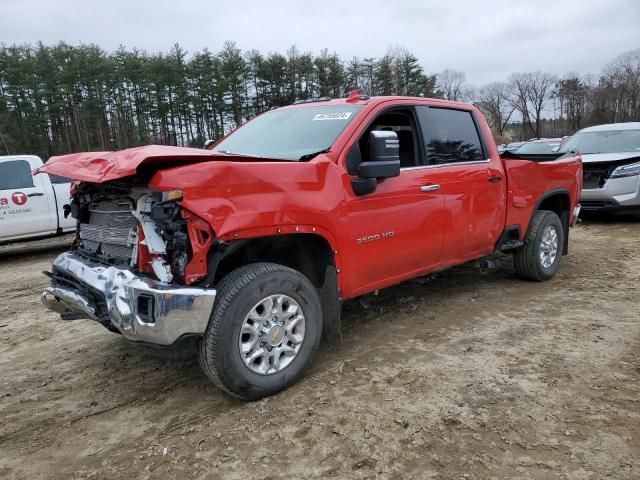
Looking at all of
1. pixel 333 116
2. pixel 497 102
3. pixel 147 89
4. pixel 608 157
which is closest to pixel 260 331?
pixel 333 116

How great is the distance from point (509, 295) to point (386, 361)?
2215 millimetres

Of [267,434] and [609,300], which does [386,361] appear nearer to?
[267,434]

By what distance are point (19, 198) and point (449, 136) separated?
7522 mm

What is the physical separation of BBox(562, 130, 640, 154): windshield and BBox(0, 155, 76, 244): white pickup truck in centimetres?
→ 1002

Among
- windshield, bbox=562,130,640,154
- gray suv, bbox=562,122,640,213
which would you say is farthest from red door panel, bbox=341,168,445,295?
windshield, bbox=562,130,640,154

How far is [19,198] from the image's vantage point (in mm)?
8383

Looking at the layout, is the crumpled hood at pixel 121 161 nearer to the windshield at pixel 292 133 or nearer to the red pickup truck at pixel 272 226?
the red pickup truck at pixel 272 226

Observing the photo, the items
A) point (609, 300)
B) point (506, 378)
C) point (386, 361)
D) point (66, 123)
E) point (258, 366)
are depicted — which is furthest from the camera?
point (66, 123)

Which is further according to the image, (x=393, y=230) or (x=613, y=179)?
(x=613, y=179)

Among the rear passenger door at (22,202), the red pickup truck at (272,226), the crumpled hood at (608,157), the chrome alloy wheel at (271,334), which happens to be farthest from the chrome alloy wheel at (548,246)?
the rear passenger door at (22,202)

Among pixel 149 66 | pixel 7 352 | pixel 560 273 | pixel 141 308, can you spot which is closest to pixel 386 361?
pixel 141 308

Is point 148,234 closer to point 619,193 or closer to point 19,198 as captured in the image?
point 19,198

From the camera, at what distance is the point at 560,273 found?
600 cm

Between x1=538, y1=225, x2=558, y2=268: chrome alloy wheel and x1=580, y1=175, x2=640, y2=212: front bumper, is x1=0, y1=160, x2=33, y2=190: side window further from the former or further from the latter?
x1=580, y1=175, x2=640, y2=212: front bumper
